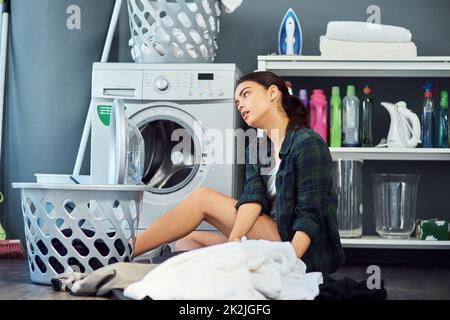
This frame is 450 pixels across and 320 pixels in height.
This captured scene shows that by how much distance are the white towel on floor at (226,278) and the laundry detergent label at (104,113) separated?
55.7 inches

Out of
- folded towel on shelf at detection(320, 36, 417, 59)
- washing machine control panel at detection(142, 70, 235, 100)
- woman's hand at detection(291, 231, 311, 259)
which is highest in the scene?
folded towel on shelf at detection(320, 36, 417, 59)

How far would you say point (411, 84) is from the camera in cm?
347

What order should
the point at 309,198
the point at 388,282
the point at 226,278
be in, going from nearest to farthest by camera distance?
the point at 226,278 < the point at 309,198 < the point at 388,282

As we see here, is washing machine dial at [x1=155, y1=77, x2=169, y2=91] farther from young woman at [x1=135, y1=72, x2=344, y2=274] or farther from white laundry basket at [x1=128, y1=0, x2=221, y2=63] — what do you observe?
young woman at [x1=135, y1=72, x2=344, y2=274]

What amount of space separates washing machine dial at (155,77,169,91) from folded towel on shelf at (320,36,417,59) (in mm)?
712

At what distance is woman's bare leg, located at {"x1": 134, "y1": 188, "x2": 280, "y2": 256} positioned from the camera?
242cm

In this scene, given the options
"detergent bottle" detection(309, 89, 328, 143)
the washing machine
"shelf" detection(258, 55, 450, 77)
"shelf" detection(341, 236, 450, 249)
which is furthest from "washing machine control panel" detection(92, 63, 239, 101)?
"shelf" detection(341, 236, 450, 249)

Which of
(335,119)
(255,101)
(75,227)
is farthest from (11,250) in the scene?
(335,119)

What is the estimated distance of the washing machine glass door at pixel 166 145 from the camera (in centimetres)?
305

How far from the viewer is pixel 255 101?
233 centimetres

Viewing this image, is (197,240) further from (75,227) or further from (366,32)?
(366,32)

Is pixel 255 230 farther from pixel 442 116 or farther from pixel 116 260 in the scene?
pixel 442 116

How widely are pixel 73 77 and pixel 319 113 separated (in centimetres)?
121
